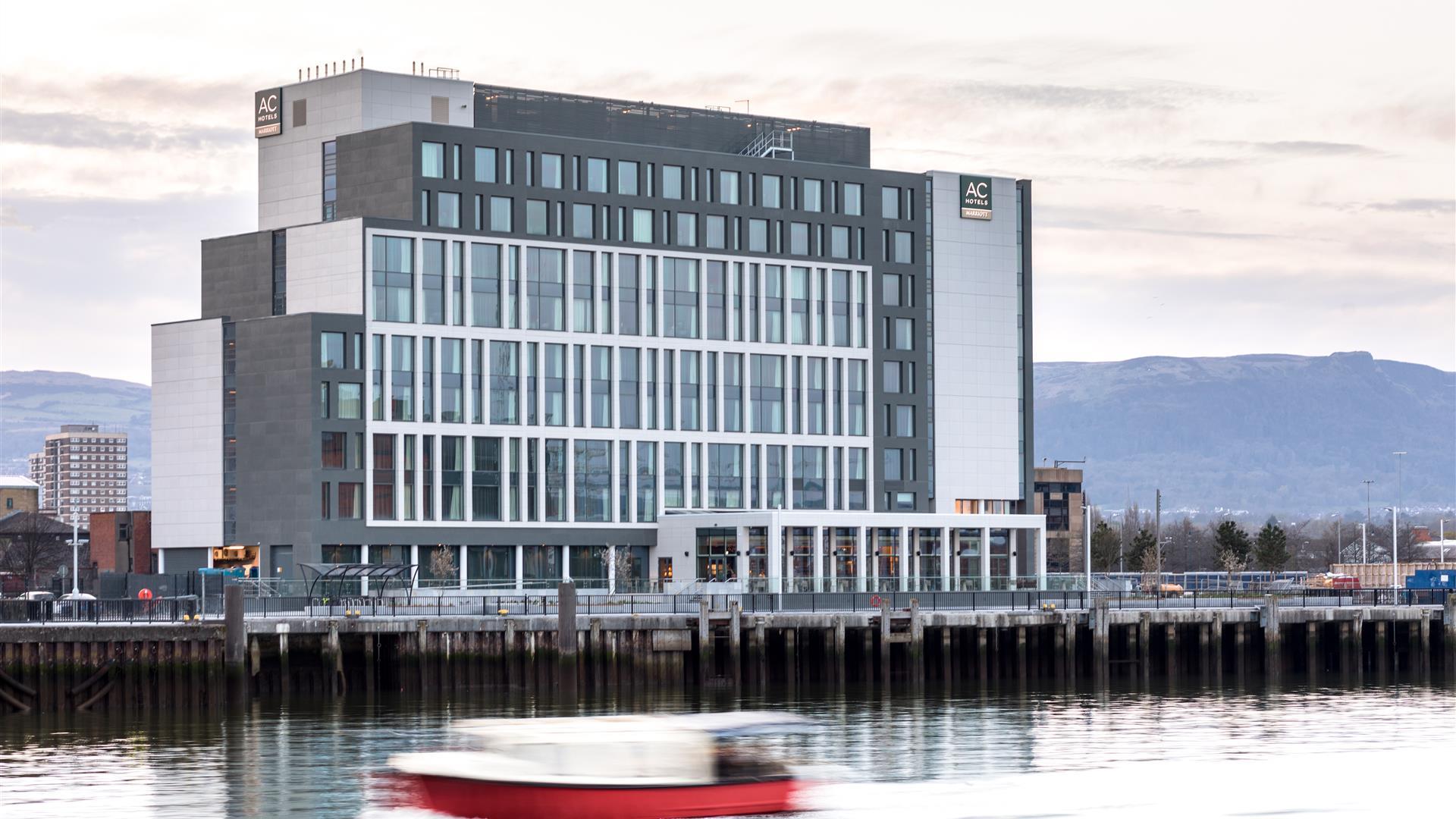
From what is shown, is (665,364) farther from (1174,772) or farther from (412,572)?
(1174,772)

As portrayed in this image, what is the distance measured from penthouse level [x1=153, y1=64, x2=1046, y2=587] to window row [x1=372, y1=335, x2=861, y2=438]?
0.20 m

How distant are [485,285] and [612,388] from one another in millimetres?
11394

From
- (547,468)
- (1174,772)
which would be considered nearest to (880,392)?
(547,468)

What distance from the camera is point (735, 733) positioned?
4788 cm

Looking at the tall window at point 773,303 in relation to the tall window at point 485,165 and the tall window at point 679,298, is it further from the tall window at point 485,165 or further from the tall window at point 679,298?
the tall window at point 485,165

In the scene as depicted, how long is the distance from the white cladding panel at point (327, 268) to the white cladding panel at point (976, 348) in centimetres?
4425

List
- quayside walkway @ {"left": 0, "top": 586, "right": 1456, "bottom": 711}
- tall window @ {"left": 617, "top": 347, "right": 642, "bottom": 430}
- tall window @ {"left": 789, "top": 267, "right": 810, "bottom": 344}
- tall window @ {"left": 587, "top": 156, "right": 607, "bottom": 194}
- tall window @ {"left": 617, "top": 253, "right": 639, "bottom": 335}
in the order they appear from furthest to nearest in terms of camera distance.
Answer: tall window @ {"left": 789, "top": 267, "right": 810, "bottom": 344} < tall window @ {"left": 617, "top": 347, "right": 642, "bottom": 430} < tall window @ {"left": 617, "top": 253, "right": 639, "bottom": 335} < tall window @ {"left": 587, "top": 156, "right": 607, "bottom": 194} < quayside walkway @ {"left": 0, "top": 586, "right": 1456, "bottom": 711}

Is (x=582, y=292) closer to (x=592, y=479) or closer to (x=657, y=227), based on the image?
(x=657, y=227)

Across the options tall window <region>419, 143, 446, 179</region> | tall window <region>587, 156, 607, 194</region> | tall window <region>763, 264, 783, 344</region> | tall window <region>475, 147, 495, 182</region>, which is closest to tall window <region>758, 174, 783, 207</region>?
tall window <region>763, 264, 783, 344</region>

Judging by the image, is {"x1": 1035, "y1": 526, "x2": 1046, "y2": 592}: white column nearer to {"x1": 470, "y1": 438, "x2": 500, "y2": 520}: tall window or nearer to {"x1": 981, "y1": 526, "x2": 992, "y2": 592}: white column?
{"x1": 981, "y1": 526, "x2": 992, "y2": 592}: white column

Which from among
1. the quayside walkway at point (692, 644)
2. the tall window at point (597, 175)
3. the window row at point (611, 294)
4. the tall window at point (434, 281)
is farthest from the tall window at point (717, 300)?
the quayside walkway at point (692, 644)

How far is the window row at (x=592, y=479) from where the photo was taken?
447 feet

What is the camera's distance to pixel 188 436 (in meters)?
140

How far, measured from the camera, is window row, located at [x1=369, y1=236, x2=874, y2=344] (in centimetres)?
13612
